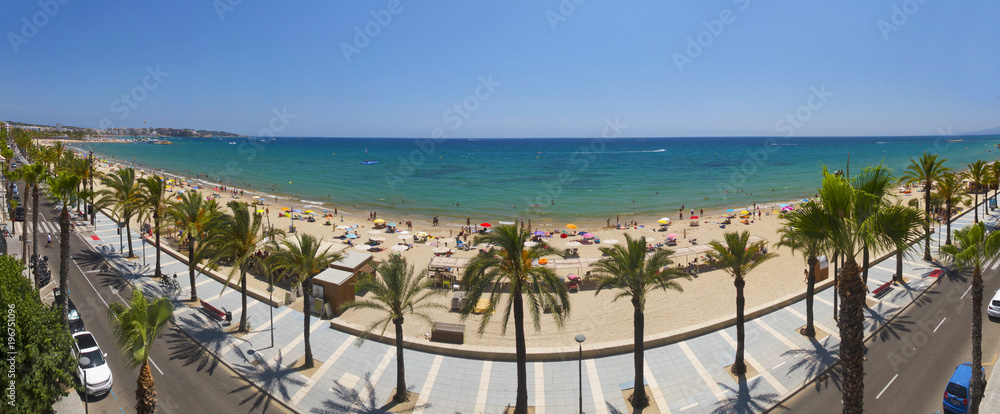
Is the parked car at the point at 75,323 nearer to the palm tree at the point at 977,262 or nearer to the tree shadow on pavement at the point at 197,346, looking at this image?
the tree shadow on pavement at the point at 197,346

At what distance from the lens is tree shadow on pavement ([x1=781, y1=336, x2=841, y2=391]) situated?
15.4m

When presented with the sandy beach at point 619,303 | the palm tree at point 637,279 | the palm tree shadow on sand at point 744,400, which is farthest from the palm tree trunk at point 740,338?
the sandy beach at point 619,303

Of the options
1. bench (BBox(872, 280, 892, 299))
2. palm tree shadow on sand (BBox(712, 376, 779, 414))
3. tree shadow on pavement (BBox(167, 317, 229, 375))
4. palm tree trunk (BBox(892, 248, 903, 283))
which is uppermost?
palm tree trunk (BBox(892, 248, 903, 283))

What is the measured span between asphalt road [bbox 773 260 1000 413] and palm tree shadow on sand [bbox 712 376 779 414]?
0.40 metres

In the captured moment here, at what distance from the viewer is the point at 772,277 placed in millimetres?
26969

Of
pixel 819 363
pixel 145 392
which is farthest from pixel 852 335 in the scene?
pixel 145 392

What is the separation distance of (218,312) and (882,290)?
104 feet

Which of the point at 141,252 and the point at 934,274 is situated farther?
the point at 141,252

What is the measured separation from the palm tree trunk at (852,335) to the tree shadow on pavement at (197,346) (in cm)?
1869

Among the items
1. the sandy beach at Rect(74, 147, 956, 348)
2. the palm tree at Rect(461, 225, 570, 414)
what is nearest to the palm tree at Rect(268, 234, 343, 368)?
the sandy beach at Rect(74, 147, 956, 348)

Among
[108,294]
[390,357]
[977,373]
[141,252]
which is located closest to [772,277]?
[977,373]

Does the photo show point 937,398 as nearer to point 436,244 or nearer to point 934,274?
→ point 934,274

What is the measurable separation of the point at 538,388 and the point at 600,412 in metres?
2.20

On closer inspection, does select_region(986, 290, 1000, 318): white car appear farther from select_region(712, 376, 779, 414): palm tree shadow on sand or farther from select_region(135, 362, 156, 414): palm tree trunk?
select_region(135, 362, 156, 414): palm tree trunk
